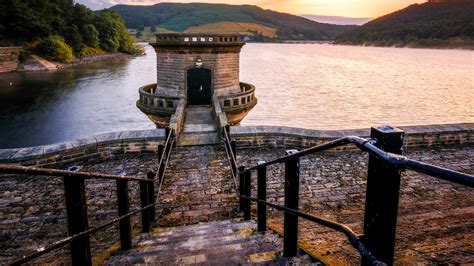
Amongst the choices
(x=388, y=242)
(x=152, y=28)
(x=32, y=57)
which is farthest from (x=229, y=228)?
(x=152, y=28)

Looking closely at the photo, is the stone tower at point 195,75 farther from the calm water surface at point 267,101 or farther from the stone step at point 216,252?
the calm water surface at point 267,101

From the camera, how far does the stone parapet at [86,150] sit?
8.24 meters

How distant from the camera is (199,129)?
12594mm

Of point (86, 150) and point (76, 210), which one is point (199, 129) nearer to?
point (86, 150)

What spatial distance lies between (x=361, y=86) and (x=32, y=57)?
55.8 m

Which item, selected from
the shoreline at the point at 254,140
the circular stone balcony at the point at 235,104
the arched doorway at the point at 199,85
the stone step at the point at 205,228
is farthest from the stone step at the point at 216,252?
the arched doorway at the point at 199,85

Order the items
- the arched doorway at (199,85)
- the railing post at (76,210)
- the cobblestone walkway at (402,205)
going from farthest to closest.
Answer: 1. the arched doorway at (199,85)
2. the cobblestone walkway at (402,205)
3. the railing post at (76,210)

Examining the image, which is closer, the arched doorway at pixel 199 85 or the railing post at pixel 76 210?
the railing post at pixel 76 210

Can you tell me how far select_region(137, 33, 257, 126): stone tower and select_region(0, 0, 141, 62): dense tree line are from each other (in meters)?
52.4

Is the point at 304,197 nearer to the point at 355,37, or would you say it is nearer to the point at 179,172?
the point at 179,172

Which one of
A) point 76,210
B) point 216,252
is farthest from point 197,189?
point 76,210

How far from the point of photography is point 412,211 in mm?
5637

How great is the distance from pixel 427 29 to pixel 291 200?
143m

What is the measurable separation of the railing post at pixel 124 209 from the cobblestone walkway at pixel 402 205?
6.44 ft
